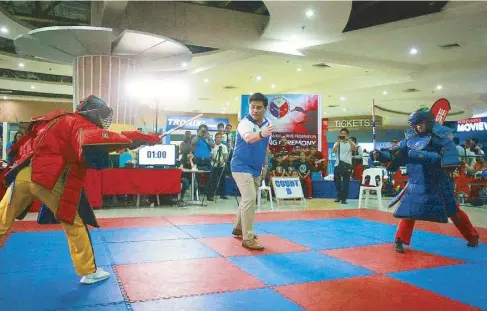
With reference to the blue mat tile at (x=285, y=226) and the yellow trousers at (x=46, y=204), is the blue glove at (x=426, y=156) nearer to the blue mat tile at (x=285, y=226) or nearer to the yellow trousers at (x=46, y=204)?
the blue mat tile at (x=285, y=226)

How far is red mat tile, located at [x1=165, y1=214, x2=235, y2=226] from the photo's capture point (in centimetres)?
633

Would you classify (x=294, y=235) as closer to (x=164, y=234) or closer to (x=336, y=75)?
(x=164, y=234)

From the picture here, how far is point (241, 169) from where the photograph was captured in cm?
451

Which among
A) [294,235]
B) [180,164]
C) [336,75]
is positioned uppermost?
[336,75]

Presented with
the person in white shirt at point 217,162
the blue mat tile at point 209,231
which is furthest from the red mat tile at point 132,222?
the person in white shirt at point 217,162

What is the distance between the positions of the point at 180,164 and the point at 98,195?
251cm

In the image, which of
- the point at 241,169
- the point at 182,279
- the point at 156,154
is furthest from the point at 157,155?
the point at 182,279

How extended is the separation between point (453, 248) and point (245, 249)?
2.54 metres

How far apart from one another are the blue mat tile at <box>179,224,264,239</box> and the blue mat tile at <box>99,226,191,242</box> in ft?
0.44

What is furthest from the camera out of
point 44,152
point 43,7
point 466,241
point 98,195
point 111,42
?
point 43,7

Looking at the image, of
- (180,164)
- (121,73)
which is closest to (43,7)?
(121,73)

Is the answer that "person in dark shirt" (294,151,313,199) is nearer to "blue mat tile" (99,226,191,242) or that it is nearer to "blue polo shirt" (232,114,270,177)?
"blue mat tile" (99,226,191,242)

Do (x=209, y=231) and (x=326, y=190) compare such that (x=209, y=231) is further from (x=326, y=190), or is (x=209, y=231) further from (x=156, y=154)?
(x=326, y=190)

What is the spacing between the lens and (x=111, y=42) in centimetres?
962
